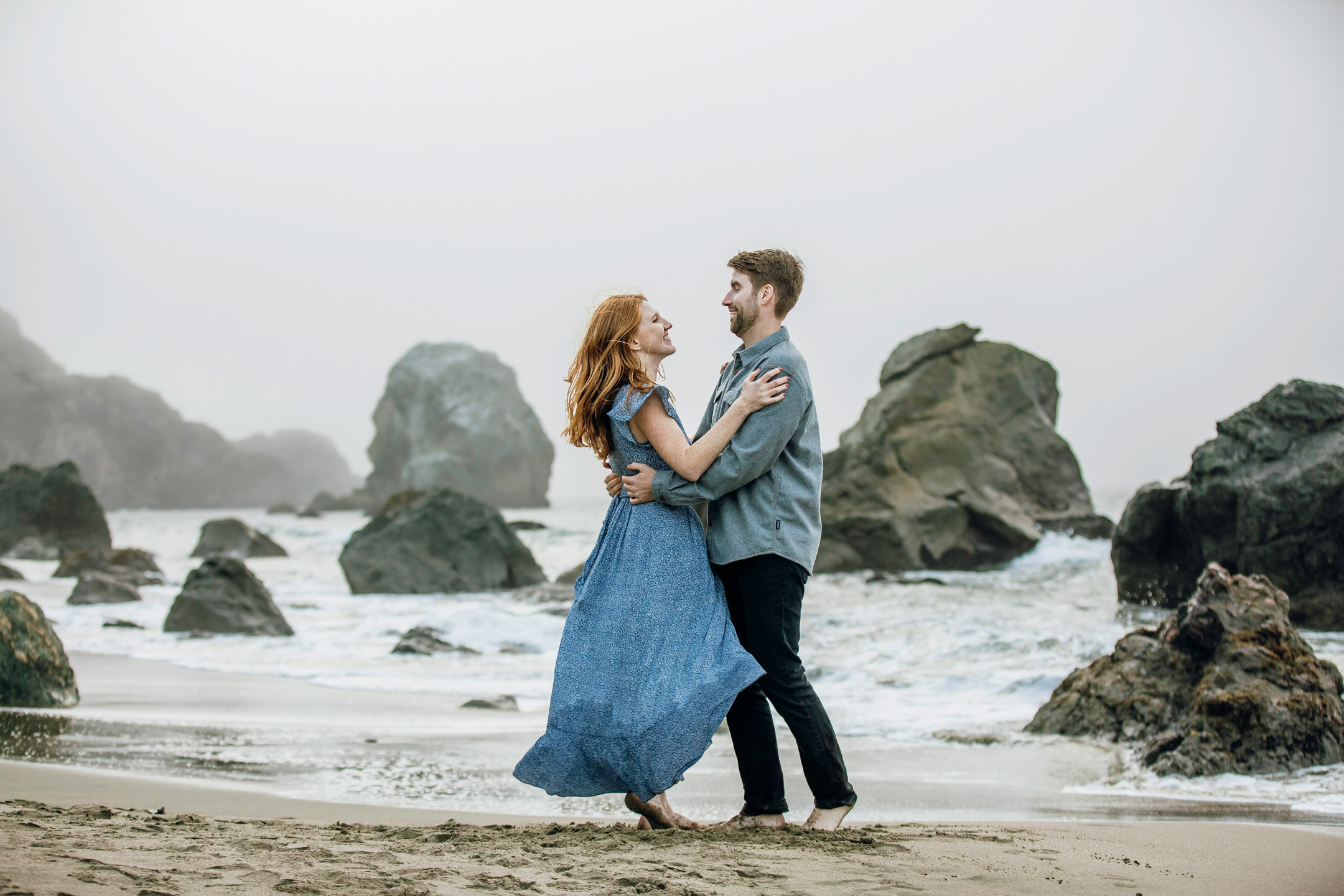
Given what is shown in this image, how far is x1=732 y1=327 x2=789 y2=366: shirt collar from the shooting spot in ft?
11.5

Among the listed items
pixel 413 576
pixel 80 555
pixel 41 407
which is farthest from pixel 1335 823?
pixel 41 407

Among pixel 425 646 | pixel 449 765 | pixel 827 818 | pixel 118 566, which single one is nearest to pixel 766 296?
pixel 827 818

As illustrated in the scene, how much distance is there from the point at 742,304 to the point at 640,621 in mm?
1146

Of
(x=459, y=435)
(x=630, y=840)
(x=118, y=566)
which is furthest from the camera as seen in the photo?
(x=459, y=435)

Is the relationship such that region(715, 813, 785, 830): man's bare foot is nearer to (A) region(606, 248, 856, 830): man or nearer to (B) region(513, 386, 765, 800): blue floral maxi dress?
(A) region(606, 248, 856, 830): man

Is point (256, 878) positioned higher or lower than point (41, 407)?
lower

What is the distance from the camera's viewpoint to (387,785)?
456 centimetres

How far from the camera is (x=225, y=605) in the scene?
10.5 m

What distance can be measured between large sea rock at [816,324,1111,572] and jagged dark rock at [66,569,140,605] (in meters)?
11.8

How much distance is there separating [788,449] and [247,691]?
5.44 meters

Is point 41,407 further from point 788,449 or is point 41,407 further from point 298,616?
point 788,449

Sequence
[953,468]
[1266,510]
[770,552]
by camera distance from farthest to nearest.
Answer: [953,468], [1266,510], [770,552]

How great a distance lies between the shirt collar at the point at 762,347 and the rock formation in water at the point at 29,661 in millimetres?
4993

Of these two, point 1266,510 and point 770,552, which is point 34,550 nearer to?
point 1266,510
